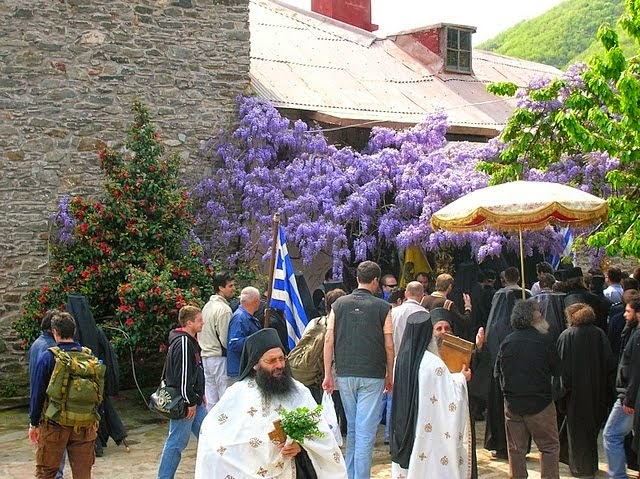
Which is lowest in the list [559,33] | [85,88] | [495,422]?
[495,422]

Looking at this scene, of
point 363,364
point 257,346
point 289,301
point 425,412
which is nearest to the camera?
point 257,346

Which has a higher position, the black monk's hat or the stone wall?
the stone wall

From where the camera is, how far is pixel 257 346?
6.76 meters

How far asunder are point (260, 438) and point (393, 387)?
84.0 inches

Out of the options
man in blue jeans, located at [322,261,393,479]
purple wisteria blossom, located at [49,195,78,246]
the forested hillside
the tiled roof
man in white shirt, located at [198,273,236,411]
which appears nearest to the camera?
man in blue jeans, located at [322,261,393,479]

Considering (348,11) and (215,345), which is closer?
(215,345)

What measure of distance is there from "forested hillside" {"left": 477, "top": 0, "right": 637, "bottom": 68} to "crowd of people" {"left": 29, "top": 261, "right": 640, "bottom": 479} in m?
41.2

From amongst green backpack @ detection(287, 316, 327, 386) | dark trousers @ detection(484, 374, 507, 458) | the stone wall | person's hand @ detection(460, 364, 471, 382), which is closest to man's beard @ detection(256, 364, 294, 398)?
person's hand @ detection(460, 364, 471, 382)

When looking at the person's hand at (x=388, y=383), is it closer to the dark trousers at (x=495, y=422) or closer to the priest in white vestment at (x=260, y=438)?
the dark trousers at (x=495, y=422)

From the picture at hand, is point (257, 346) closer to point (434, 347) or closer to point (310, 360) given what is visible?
point (434, 347)

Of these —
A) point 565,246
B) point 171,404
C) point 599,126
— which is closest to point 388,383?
point 171,404

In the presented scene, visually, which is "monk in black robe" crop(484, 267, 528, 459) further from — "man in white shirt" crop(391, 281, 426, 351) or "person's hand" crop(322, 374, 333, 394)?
"person's hand" crop(322, 374, 333, 394)

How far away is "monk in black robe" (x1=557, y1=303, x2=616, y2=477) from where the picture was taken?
32.3 feet

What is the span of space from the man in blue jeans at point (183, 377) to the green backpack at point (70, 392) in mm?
730
